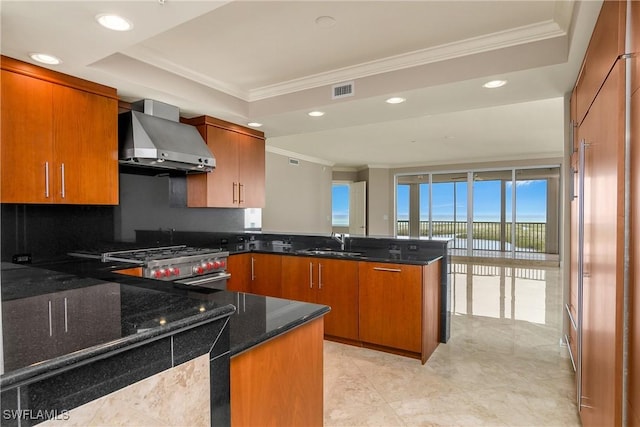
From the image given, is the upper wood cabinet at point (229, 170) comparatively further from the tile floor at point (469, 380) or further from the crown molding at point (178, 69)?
the tile floor at point (469, 380)

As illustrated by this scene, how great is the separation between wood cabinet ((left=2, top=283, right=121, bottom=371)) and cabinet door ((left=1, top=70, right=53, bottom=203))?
153 cm

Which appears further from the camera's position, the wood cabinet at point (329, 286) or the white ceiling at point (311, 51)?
the wood cabinet at point (329, 286)

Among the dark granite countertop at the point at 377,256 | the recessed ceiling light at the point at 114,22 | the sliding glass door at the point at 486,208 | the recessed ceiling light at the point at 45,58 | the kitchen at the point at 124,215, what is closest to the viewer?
the recessed ceiling light at the point at 114,22

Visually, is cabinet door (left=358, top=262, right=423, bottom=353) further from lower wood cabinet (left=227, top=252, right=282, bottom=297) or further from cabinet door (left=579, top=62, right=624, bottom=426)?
cabinet door (left=579, top=62, right=624, bottom=426)

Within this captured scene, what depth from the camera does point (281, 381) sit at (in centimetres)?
137

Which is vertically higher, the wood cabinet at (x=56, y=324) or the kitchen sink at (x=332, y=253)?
the wood cabinet at (x=56, y=324)

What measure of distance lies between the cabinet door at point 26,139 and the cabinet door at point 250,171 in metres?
1.84

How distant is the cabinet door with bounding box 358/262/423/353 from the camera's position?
313 cm

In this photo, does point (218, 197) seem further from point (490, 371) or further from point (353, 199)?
point (353, 199)

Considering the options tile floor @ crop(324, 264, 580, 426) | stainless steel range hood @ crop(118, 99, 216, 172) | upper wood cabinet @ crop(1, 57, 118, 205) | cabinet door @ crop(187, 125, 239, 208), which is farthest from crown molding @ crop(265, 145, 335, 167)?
tile floor @ crop(324, 264, 580, 426)

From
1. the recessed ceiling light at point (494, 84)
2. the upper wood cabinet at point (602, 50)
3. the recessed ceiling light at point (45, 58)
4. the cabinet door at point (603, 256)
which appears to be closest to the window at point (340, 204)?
the recessed ceiling light at point (494, 84)

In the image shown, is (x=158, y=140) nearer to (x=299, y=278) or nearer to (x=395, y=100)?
(x=299, y=278)

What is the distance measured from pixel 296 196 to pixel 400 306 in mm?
5154

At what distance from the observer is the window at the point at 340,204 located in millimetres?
10625
